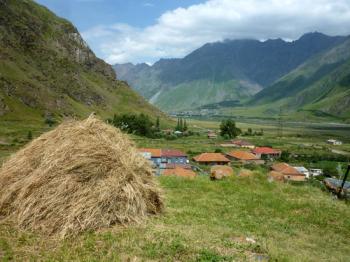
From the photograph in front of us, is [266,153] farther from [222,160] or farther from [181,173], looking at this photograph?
[181,173]

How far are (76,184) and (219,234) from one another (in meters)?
3.89

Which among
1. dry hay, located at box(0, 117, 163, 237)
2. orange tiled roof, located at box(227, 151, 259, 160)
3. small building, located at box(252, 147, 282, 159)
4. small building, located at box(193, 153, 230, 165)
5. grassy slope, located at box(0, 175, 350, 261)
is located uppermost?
dry hay, located at box(0, 117, 163, 237)

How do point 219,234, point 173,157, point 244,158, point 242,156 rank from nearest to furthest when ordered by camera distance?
point 219,234
point 173,157
point 244,158
point 242,156

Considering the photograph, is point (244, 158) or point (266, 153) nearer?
point (244, 158)

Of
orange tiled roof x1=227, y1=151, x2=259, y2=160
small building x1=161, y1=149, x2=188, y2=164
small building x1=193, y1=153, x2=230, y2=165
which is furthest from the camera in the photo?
orange tiled roof x1=227, y1=151, x2=259, y2=160

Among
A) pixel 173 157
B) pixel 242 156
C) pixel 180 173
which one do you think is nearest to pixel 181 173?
pixel 180 173

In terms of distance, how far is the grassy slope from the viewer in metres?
8.16

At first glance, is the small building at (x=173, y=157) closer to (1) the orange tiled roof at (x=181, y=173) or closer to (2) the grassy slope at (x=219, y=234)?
(1) the orange tiled roof at (x=181, y=173)

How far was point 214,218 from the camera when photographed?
11.4m

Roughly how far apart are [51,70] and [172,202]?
7095 inches

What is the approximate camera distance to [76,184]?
1027 cm

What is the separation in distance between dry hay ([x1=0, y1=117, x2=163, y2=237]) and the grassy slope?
47 cm

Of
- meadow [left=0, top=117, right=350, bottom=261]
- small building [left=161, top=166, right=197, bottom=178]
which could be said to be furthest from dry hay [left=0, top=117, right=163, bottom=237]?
small building [left=161, top=166, right=197, bottom=178]

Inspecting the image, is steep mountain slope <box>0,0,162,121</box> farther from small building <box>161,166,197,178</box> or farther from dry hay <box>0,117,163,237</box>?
dry hay <box>0,117,163,237</box>
